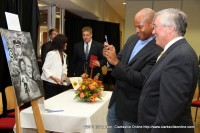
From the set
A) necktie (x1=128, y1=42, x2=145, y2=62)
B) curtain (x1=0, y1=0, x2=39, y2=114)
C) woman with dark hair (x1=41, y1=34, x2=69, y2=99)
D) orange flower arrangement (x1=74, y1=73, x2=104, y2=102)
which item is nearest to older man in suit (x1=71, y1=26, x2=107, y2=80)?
curtain (x1=0, y1=0, x2=39, y2=114)

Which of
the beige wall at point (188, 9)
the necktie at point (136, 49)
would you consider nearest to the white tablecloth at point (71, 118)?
the necktie at point (136, 49)

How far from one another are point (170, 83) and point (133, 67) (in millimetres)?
514

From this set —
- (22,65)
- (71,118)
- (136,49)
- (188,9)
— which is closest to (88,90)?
(71,118)

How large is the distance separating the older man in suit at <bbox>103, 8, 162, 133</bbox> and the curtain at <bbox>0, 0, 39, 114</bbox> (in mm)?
2262

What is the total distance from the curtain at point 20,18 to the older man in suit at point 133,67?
2.26 m

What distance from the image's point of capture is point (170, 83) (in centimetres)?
135

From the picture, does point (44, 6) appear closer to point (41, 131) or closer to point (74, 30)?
point (74, 30)

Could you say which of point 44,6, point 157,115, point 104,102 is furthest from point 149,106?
point 44,6

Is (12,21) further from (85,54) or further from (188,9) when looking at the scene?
(188,9)

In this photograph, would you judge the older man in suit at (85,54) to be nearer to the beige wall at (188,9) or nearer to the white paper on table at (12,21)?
the white paper on table at (12,21)

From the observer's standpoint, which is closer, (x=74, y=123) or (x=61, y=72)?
(x=74, y=123)

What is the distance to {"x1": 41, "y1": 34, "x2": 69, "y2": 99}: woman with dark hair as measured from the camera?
333cm

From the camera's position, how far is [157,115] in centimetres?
140

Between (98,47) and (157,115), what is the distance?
315 cm
